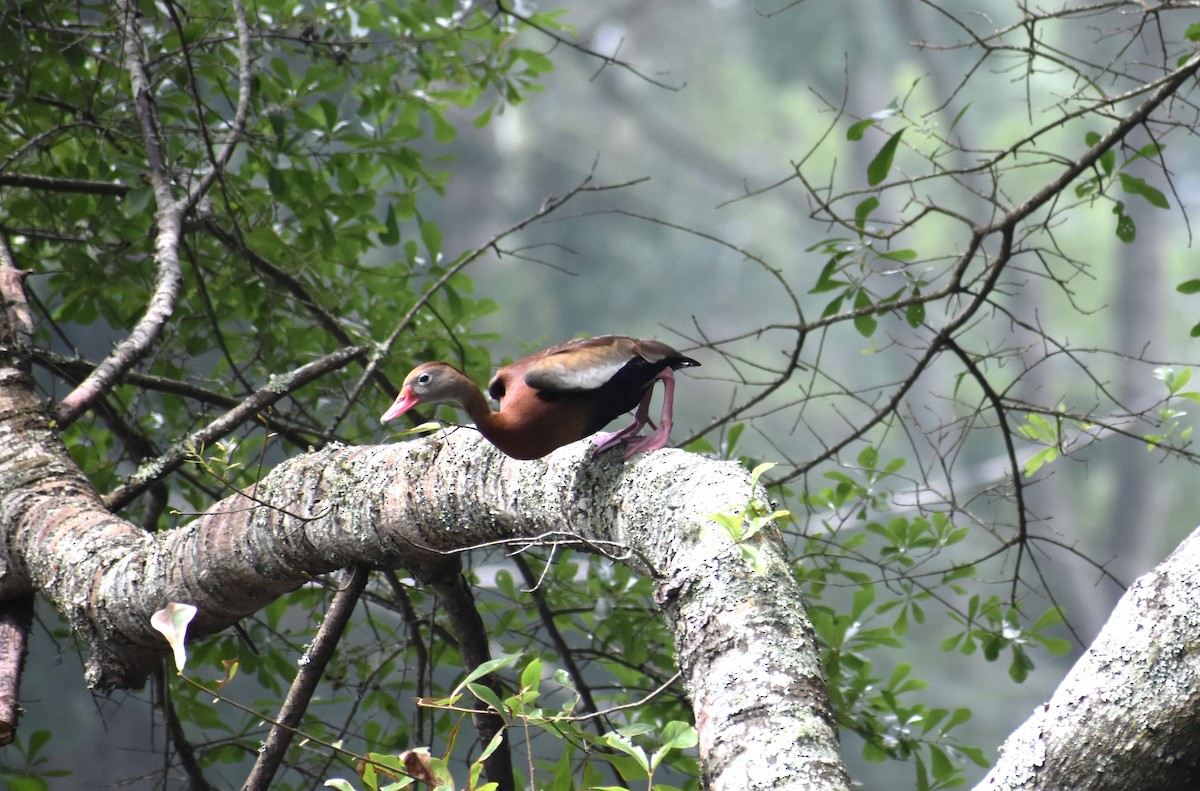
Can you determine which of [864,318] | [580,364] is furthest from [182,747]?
[864,318]

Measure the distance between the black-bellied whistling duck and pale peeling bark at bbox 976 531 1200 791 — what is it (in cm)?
42

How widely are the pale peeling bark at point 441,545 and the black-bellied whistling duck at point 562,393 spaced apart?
1.6 inches

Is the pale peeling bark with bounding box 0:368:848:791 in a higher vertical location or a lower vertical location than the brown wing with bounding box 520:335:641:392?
lower

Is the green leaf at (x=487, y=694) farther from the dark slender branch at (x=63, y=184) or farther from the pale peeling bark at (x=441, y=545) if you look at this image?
the dark slender branch at (x=63, y=184)

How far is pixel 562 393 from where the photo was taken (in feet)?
3.03

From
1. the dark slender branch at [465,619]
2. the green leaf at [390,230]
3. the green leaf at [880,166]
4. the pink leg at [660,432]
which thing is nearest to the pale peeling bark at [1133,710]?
the pink leg at [660,432]

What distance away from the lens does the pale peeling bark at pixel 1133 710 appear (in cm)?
57

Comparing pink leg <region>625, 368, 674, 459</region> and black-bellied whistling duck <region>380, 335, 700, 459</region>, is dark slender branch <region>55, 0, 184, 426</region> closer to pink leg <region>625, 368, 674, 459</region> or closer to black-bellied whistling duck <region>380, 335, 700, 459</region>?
black-bellied whistling duck <region>380, 335, 700, 459</region>

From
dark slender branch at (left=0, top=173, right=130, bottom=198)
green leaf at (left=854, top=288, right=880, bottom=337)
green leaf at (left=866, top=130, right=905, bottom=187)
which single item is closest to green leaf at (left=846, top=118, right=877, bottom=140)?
green leaf at (left=866, top=130, right=905, bottom=187)

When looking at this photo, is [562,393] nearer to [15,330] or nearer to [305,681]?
[305,681]

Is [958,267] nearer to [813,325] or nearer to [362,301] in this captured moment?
[813,325]

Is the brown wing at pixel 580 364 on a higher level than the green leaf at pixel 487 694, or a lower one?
higher

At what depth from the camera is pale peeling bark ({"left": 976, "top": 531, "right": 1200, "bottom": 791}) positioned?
22.5 inches

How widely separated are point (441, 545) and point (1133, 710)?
0.63 meters
